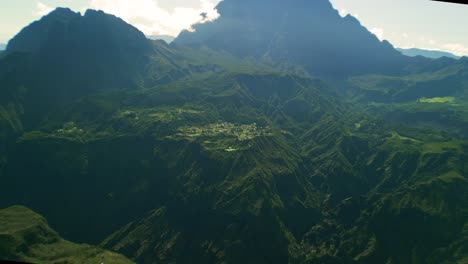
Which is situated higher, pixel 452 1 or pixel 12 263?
pixel 452 1

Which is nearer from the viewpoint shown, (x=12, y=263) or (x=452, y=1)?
(x=12, y=263)
